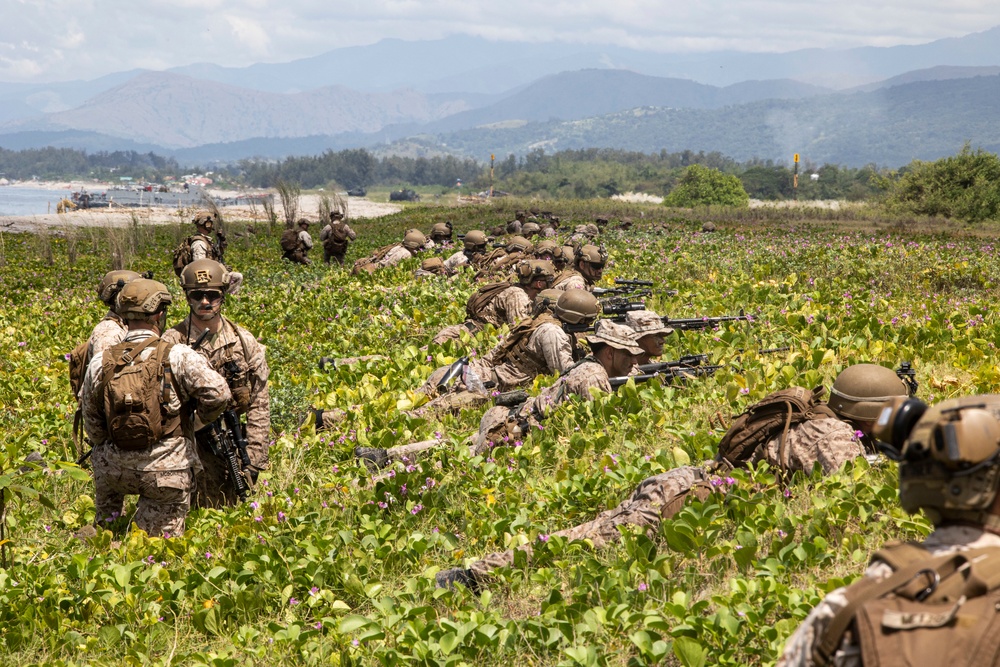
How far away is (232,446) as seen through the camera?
7.07m

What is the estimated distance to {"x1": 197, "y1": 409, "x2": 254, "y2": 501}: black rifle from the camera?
6.76 m

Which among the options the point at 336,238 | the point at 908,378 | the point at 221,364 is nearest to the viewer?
the point at 908,378

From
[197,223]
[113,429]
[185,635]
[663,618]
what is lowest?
[185,635]

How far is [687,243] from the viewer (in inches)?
940

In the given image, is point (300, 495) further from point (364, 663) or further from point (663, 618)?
point (663, 618)

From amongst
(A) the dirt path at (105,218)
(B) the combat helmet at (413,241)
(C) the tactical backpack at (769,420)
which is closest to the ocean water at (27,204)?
(A) the dirt path at (105,218)

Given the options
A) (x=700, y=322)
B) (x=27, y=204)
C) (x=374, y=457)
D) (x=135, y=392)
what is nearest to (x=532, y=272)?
(x=700, y=322)

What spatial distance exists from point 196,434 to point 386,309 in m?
8.08

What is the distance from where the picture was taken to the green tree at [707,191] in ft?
229

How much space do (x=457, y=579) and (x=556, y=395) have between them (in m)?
2.94

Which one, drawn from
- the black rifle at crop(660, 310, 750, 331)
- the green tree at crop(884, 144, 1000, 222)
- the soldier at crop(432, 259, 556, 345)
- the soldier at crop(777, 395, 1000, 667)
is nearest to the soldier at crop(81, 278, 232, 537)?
the soldier at crop(777, 395, 1000, 667)

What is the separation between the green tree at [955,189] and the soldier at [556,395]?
1229 inches

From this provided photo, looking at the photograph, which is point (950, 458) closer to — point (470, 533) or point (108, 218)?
point (470, 533)

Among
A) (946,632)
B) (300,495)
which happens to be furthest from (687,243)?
(946,632)
